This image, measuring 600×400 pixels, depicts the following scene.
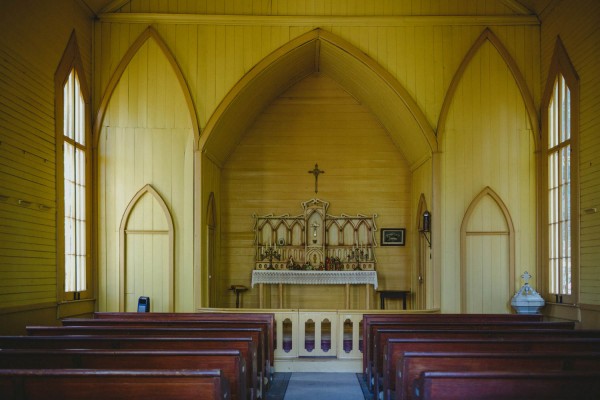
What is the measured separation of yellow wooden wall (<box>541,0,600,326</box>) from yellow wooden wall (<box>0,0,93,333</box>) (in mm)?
7359

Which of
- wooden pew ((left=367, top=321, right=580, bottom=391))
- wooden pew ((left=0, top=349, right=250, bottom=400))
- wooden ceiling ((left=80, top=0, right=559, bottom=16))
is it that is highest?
wooden ceiling ((left=80, top=0, right=559, bottom=16))

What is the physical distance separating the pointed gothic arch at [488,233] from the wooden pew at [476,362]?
6.00 m

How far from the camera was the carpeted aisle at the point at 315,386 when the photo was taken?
7.28 meters

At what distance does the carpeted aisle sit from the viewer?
7280 millimetres

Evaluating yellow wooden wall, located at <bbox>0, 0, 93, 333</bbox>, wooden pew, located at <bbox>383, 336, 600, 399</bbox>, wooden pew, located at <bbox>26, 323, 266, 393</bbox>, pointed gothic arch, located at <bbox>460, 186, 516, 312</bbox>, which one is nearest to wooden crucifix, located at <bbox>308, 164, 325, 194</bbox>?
pointed gothic arch, located at <bbox>460, 186, 516, 312</bbox>

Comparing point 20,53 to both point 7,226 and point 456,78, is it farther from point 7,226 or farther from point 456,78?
point 456,78

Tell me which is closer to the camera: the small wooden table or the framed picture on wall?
the small wooden table

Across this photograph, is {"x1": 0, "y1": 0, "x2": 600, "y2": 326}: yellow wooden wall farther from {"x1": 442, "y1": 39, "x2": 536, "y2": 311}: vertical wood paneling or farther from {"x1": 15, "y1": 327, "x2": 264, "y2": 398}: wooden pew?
{"x1": 15, "y1": 327, "x2": 264, "y2": 398}: wooden pew

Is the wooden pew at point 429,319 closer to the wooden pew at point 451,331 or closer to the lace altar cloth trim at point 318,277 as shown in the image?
the wooden pew at point 451,331

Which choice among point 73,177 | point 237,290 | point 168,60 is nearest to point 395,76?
point 168,60

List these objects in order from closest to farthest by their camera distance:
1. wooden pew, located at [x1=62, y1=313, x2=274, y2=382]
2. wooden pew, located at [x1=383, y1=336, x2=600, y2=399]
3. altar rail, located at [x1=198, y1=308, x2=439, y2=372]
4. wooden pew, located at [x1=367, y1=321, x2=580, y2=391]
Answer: wooden pew, located at [x1=383, y1=336, x2=600, y2=399] < wooden pew, located at [x1=367, y1=321, x2=580, y2=391] < wooden pew, located at [x1=62, y1=313, x2=274, y2=382] < altar rail, located at [x1=198, y1=308, x2=439, y2=372]

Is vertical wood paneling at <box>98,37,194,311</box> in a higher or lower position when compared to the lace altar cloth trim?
higher

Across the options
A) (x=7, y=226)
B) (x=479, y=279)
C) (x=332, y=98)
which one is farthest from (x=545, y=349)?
(x=332, y=98)

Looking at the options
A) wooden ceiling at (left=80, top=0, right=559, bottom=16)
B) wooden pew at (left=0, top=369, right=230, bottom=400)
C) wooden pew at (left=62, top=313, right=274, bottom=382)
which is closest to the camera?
wooden pew at (left=0, top=369, right=230, bottom=400)
